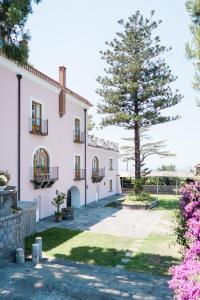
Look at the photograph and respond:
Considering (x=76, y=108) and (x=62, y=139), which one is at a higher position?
(x=76, y=108)

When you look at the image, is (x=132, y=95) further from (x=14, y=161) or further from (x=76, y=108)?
(x=14, y=161)

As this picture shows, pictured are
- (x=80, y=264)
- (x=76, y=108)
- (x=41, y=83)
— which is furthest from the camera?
(x=76, y=108)

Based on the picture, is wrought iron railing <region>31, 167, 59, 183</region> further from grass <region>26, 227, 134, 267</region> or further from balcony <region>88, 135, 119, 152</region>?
balcony <region>88, 135, 119, 152</region>

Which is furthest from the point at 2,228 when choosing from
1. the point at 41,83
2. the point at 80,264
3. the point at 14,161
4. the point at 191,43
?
the point at 191,43

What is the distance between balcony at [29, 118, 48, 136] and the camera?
63.8 ft

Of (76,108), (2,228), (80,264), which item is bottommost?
(80,264)

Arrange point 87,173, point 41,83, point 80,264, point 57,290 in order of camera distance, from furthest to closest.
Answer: point 87,173 → point 41,83 → point 80,264 → point 57,290

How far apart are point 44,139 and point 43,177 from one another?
2.84 metres

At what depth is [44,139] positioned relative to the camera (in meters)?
21.2

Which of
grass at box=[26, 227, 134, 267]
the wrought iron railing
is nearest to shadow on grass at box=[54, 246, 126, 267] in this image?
grass at box=[26, 227, 134, 267]

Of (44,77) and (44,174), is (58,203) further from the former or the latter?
(44,77)

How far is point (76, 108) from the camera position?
1046 inches

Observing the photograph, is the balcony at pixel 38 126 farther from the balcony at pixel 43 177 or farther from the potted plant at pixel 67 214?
the potted plant at pixel 67 214

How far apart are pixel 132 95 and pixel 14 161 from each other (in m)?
15.2
